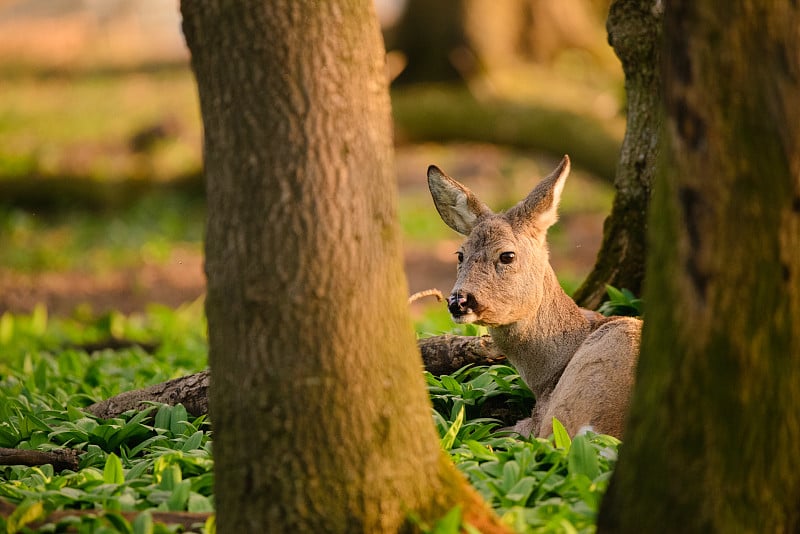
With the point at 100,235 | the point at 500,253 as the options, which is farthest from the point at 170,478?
the point at 100,235

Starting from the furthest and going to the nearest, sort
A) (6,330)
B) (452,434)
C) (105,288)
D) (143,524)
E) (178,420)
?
(105,288), (6,330), (178,420), (452,434), (143,524)

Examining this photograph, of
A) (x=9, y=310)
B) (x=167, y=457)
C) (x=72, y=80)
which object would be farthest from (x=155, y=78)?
(x=167, y=457)

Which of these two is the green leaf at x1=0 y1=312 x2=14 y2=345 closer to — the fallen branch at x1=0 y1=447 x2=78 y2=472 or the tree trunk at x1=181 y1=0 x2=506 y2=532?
the fallen branch at x1=0 y1=447 x2=78 y2=472

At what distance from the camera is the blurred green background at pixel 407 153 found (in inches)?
492

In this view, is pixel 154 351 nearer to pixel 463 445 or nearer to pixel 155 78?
pixel 463 445

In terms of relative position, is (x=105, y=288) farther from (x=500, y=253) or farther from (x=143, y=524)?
(x=143, y=524)

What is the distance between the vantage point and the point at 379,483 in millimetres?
3424

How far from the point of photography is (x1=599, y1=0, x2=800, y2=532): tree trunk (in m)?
3.10

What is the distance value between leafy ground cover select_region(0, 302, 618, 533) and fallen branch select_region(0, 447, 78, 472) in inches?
1.8

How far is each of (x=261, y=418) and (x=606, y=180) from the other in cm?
934

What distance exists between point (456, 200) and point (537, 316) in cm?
80

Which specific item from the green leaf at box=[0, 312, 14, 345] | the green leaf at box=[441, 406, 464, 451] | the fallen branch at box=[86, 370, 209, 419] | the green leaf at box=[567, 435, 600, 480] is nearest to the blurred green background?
the green leaf at box=[0, 312, 14, 345]

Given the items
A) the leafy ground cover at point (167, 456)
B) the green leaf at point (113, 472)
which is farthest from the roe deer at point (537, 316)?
the green leaf at point (113, 472)

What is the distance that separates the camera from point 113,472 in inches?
167
